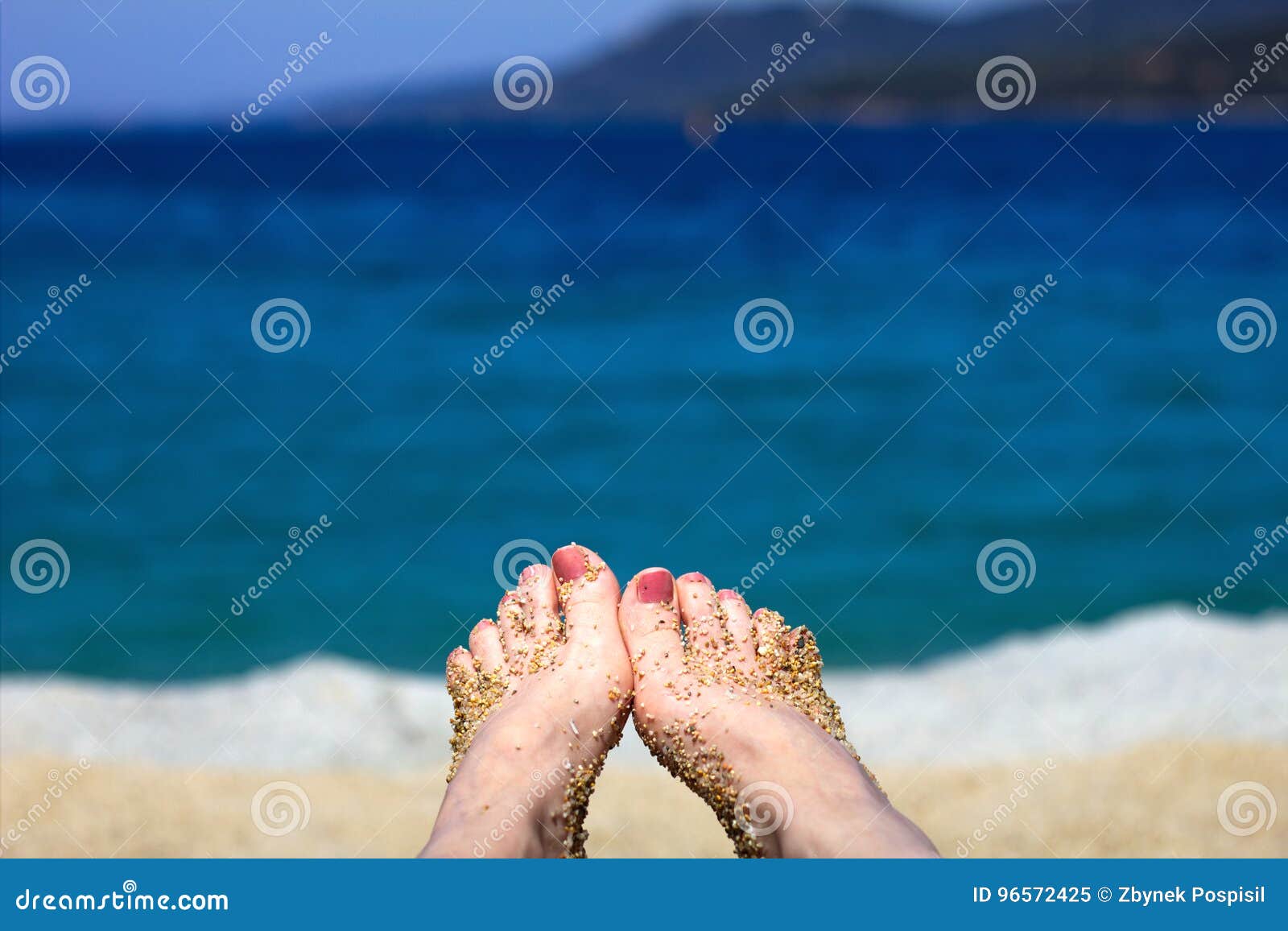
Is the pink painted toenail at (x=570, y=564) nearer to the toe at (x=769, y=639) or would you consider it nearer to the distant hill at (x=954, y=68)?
the toe at (x=769, y=639)

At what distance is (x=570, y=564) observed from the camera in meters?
3.18

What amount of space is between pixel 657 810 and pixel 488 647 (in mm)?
1482

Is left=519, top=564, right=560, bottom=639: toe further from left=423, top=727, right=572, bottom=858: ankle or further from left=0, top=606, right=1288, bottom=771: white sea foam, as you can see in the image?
left=0, top=606, right=1288, bottom=771: white sea foam

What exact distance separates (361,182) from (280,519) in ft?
42.6

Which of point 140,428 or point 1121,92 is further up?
point 1121,92

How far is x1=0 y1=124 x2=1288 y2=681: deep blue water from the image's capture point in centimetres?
765

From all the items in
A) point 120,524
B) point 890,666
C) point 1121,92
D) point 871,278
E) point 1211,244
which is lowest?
point 120,524

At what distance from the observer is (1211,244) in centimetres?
1403

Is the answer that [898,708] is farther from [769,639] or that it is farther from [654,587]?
[654,587]

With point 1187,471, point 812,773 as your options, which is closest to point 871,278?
point 1187,471

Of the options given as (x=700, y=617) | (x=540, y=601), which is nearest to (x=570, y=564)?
(x=540, y=601)

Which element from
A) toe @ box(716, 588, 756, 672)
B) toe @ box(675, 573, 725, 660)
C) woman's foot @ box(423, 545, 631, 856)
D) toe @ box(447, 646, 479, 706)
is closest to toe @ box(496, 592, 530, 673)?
woman's foot @ box(423, 545, 631, 856)

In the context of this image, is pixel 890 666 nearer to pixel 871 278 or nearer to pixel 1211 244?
pixel 871 278

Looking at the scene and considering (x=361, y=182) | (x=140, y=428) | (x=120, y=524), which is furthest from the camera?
(x=361, y=182)
